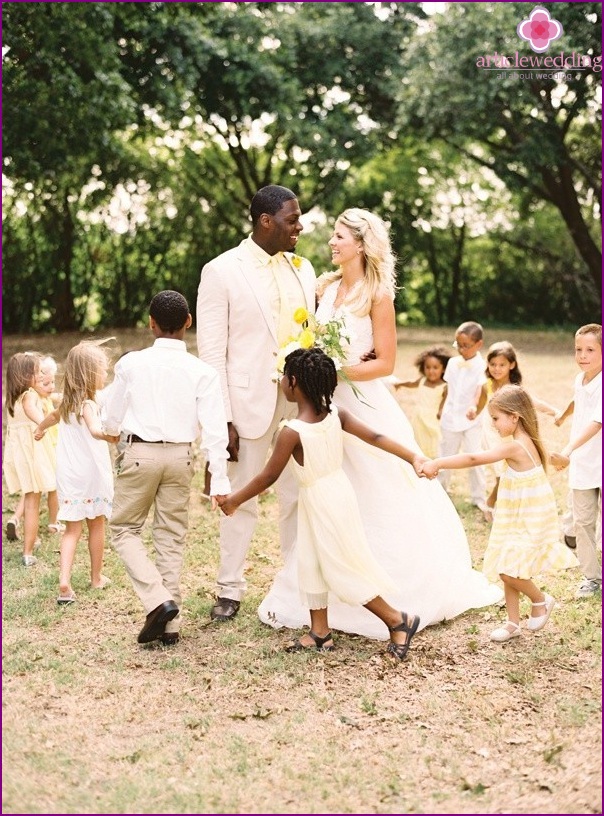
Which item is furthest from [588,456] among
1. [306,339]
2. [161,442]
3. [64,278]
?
[64,278]

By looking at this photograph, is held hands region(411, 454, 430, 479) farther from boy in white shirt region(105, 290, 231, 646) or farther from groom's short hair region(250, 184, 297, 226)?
groom's short hair region(250, 184, 297, 226)

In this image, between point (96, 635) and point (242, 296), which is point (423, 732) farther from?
point (242, 296)

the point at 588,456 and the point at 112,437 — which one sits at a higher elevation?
the point at 112,437

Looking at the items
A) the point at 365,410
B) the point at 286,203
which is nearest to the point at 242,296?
the point at 286,203

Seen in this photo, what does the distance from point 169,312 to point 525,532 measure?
83.2 inches

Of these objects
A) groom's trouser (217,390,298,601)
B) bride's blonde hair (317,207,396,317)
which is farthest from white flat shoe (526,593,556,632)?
bride's blonde hair (317,207,396,317)

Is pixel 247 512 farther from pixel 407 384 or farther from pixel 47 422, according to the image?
pixel 407 384

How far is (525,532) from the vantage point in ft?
16.3

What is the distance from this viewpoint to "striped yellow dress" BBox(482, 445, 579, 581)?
4875 millimetres

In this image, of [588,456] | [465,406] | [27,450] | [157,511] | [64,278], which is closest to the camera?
[157,511]

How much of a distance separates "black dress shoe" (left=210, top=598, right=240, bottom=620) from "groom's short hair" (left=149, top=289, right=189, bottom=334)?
1529 millimetres

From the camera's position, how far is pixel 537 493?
4965 mm

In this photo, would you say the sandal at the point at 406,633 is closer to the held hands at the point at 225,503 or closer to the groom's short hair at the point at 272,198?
the held hands at the point at 225,503

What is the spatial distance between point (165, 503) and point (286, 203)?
5.48 ft
